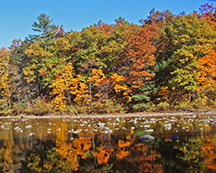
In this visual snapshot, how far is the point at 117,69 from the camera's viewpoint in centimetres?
3291

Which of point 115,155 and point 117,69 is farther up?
point 117,69

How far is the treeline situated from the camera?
27.1 m

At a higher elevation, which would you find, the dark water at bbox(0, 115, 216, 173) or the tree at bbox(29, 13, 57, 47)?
the tree at bbox(29, 13, 57, 47)

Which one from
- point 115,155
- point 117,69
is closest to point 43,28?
point 117,69

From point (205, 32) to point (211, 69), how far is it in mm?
4183

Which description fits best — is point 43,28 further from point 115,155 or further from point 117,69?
point 115,155

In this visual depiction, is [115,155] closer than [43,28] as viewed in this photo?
Yes

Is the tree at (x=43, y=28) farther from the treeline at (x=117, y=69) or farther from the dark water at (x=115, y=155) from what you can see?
the dark water at (x=115, y=155)

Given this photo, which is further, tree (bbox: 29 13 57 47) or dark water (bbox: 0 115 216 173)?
tree (bbox: 29 13 57 47)

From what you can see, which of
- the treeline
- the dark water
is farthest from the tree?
the dark water

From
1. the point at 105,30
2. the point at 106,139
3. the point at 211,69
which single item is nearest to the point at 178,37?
the point at 211,69

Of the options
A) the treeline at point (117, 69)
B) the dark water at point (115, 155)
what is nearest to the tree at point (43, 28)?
the treeline at point (117, 69)

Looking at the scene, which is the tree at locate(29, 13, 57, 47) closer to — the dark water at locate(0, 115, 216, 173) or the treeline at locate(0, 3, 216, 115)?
the treeline at locate(0, 3, 216, 115)

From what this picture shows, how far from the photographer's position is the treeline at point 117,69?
27.1 metres
